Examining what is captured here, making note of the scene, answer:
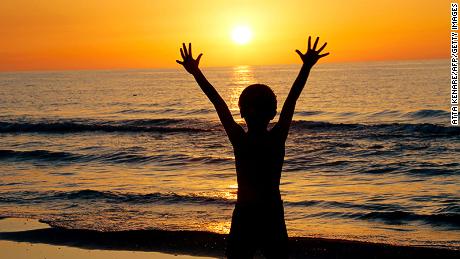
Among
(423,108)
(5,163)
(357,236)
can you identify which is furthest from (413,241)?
(423,108)

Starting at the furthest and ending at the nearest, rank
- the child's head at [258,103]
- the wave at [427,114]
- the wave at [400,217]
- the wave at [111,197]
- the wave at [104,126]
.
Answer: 1. the wave at [427,114]
2. the wave at [104,126]
3. the wave at [111,197]
4. the wave at [400,217]
5. the child's head at [258,103]

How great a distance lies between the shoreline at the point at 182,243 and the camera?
1056cm

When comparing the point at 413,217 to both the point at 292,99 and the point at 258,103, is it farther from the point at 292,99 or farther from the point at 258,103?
the point at 258,103

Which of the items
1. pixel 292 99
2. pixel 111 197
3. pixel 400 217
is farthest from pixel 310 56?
pixel 111 197

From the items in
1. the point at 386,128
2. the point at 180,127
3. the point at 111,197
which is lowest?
the point at 386,128

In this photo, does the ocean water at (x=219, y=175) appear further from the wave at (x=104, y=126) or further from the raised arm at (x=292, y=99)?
the raised arm at (x=292, y=99)

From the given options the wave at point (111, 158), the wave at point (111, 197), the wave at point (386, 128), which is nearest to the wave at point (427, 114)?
the wave at point (386, 128)

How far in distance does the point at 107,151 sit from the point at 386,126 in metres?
14.0

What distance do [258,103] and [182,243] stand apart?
729 centimetres

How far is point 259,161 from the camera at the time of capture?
4508 millimetres

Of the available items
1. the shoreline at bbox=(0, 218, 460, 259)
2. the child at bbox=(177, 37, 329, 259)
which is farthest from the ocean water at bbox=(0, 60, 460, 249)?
the child at bbox=(177, 37, 329, 259)

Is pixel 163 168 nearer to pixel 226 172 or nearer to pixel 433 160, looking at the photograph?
pixel 226 172

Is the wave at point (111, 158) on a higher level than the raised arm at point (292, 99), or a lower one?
lower

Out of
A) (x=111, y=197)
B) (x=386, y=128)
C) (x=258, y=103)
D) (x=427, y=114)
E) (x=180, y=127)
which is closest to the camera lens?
(x=258, y=103)
